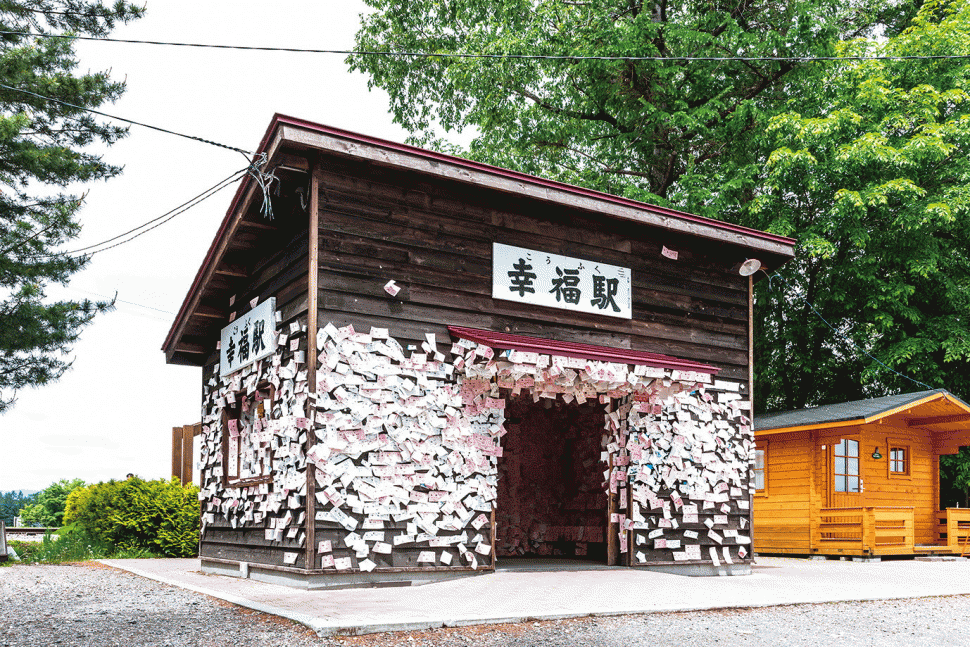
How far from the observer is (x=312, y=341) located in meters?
8.25

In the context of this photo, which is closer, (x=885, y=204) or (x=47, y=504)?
(x=885, y=204)

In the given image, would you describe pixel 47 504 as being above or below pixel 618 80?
below

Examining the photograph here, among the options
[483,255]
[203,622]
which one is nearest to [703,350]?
[483,255]

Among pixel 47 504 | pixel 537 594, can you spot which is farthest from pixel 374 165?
pixel 47 504

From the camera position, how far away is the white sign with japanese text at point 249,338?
9.39 metres

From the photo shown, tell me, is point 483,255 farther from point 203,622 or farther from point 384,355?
point 203,622

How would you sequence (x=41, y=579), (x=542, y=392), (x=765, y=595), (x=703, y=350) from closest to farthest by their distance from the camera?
1. (x=765, y=595)
2. (x=542, y=392)
3. (x=41, y=579)
4. (x=703, y=350)

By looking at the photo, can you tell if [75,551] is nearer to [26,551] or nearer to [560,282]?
[26,551]

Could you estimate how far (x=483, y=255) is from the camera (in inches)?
372

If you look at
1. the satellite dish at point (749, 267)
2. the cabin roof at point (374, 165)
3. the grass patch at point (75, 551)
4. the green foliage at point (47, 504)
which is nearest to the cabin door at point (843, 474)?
the cabin roof at point (374, 165)

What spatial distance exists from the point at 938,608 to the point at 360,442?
5.79 metres

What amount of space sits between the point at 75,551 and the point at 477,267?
30.8 ft

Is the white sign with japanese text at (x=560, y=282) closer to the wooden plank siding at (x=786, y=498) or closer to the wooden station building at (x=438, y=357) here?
the wooden station building at (x=438, y=357)

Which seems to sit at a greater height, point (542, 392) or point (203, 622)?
point (542, 392)
